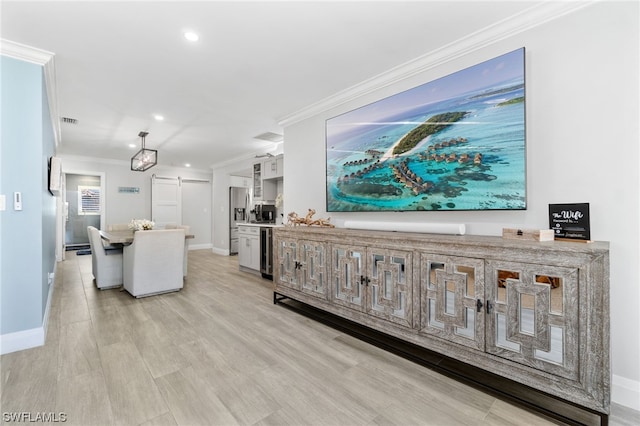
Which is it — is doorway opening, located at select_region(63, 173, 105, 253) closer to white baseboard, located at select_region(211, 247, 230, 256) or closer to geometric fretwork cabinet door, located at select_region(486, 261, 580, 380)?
white baseboard, located at select_region(211, 247, 230, 256)

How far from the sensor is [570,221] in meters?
1.77

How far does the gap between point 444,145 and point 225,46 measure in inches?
80.8

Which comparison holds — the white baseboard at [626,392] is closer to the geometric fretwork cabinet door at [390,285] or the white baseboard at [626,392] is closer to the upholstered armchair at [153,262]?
the geometric fretwork cabinet door at [390,285]

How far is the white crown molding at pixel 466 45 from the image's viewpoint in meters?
1.91

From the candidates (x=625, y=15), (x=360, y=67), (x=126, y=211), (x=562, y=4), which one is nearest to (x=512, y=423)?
(x=625, y=15)

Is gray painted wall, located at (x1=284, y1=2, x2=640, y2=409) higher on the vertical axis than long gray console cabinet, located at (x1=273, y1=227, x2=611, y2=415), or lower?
higher

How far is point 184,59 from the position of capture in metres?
2.60

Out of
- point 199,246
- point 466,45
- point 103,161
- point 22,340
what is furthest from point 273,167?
point 103,161

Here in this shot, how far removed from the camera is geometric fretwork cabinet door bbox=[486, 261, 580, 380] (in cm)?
148

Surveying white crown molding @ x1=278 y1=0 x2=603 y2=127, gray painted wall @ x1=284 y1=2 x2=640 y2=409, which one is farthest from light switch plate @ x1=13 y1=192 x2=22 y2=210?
gray painted wall @ x1=284 y1=2 x2=640 y2=409

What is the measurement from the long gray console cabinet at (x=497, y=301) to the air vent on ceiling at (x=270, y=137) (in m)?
3.08

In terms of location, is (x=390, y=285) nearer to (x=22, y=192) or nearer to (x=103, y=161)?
(x=22, y=192)

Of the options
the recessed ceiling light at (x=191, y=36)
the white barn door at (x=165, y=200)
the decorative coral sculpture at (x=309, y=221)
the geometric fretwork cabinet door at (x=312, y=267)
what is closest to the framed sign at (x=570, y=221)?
the geometric fretwork cabinet door at (x=312, y=267)

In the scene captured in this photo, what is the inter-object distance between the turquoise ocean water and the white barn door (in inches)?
259
